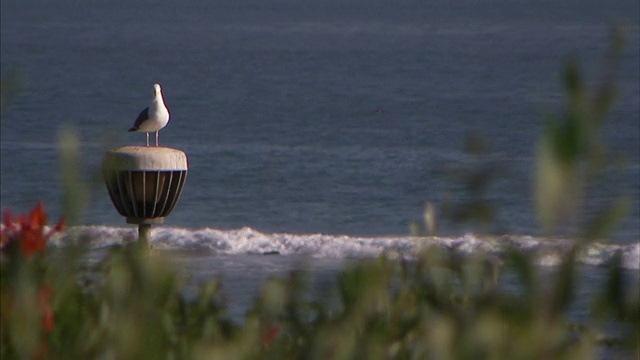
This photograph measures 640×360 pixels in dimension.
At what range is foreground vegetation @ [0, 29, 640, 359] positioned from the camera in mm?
1181

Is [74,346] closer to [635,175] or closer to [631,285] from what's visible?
[631,285]

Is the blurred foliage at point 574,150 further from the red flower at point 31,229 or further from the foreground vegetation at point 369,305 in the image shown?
the red flower at point 31,229

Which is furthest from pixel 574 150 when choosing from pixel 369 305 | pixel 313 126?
pixel 313 126

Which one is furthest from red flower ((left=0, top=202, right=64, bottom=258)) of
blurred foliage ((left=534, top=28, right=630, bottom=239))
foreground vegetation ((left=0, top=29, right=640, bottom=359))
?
blurred foliage ((left=534, top=28, right=630, bottom=239))

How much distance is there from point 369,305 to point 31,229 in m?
0.63

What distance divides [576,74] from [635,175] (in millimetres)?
24812

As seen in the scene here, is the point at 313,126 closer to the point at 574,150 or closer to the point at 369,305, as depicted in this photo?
the point at 369,305

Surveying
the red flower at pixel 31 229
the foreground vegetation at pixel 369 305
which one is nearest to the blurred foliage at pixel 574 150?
the foreground vegetation at pixel 369 305

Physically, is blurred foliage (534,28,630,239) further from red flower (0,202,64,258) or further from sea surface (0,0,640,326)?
red flower (0,202,64,258)

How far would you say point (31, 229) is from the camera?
2.08m

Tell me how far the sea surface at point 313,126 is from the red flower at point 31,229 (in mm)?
94

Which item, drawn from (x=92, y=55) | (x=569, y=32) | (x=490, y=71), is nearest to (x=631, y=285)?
(x=490, y=71)

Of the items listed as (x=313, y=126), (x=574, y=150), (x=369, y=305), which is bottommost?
(x=313, y=126)

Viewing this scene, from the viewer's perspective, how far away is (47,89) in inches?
1859
